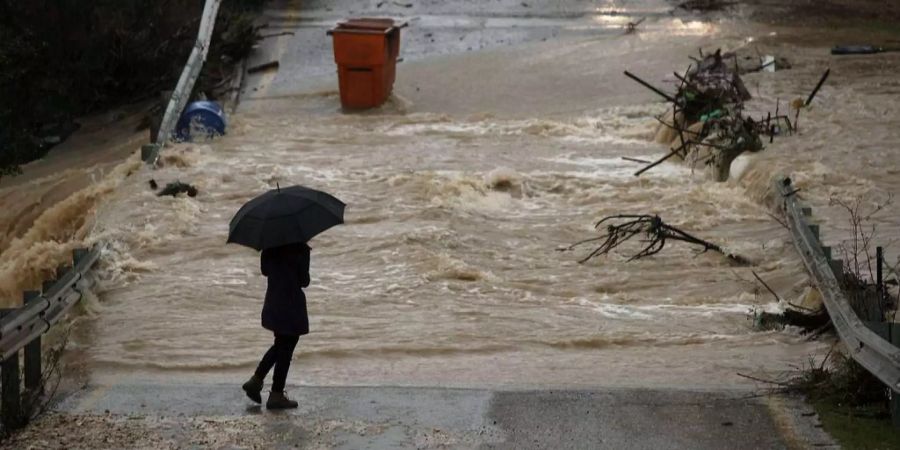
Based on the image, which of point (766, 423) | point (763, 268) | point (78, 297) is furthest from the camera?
point (763, 268)

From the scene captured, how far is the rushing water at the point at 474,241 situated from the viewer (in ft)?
32.8

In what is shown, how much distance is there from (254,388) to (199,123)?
1129 cm

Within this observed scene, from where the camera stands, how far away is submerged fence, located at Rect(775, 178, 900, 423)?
680 cm

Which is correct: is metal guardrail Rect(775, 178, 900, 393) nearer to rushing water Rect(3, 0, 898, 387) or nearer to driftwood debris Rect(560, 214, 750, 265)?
rushing water Rect(3, 0, 898, 387)

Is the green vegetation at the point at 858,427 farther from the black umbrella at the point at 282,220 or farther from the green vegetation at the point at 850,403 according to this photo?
the black umbrella at the point at 282,220

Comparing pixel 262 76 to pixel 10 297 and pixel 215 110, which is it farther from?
pixel 10 297

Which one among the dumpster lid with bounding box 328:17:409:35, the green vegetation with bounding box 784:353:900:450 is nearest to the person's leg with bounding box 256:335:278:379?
the green vegetation with bounding box 784:353:900:450

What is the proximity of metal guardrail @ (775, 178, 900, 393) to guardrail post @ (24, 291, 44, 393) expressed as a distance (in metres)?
4.59

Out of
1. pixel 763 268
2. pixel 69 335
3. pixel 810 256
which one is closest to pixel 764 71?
pixel 763 268

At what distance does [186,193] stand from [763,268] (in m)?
6.52

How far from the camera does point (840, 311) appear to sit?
798 cm

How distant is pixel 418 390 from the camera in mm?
8422

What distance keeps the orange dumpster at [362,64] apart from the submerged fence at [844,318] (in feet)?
33.8

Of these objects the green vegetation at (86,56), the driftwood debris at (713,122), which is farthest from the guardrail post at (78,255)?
the green vegetation at (86,56)
